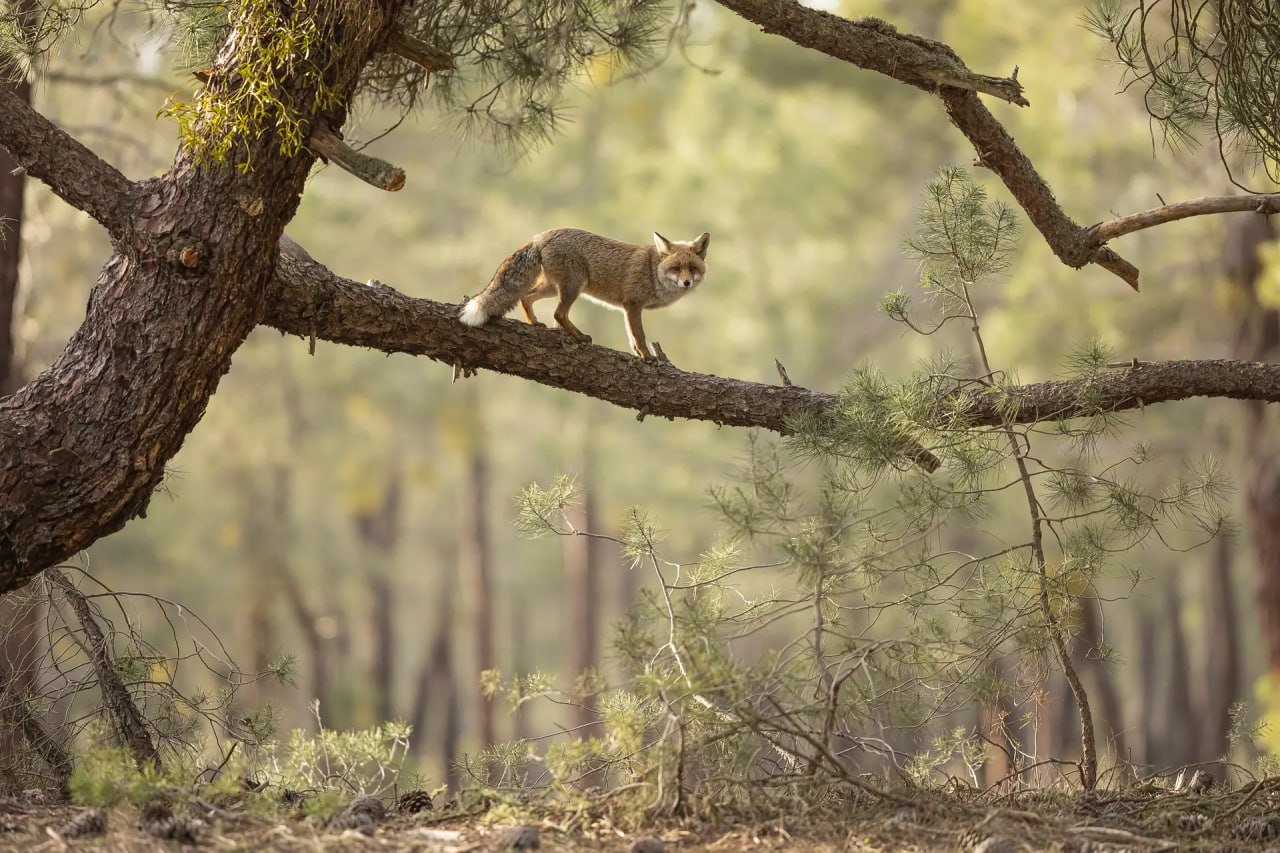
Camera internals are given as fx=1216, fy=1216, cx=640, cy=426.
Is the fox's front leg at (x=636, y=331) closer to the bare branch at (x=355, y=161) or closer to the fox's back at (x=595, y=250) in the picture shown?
the fox's back at (x=595, y=250)

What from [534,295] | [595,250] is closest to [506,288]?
[534,295]

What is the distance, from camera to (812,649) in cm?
420

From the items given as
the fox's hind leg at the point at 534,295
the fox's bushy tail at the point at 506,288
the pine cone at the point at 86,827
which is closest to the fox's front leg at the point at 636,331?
the fox's hind leg at the point at 534,295

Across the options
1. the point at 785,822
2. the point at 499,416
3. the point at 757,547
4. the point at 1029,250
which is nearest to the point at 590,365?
the point at 757,547

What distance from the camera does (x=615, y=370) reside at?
5.12 metres

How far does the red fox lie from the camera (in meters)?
5.70

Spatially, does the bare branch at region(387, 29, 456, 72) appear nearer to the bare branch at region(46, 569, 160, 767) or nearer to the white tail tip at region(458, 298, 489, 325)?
the white tail tip at region(458, 298, 489, 325)

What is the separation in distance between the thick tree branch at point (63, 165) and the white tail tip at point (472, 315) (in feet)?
4.41

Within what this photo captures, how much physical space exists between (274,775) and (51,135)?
2.66 meters

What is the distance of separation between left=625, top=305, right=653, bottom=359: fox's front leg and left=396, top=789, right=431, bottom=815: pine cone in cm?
255

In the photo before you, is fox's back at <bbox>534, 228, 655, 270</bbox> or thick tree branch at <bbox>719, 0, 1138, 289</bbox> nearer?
thick tree branch at <bbox>719, 0, 1138, 289</bbox>

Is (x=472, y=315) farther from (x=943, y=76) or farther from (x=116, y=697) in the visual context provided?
(x=943, y=76)

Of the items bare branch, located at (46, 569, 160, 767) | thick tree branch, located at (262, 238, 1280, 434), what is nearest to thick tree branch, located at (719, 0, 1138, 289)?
thick tree branch, located at (262, 238, 1280, 434)

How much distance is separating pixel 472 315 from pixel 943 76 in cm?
215
